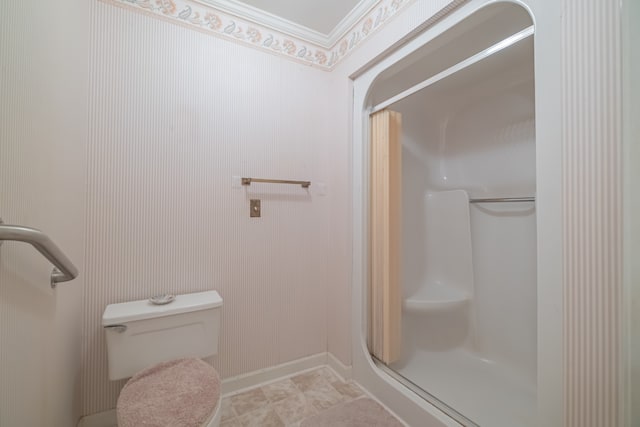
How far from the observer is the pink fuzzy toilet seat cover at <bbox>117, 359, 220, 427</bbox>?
82 cm

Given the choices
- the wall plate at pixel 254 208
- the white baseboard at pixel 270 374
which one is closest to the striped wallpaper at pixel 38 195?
the white baseboard at pixel 270 374

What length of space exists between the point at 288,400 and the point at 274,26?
235 cm

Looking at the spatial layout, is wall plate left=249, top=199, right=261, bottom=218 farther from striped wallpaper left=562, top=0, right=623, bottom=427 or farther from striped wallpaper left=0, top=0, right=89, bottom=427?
striped wallpaper left=562, top=0, right=623, bottom=427

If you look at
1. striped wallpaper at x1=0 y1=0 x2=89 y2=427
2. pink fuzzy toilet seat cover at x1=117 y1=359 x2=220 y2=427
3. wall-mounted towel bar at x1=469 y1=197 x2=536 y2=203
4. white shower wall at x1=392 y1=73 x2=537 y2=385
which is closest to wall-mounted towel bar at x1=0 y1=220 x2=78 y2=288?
striped wallpaper at x1=0 y1=0 x2=89 y2=427

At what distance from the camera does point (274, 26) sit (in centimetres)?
169

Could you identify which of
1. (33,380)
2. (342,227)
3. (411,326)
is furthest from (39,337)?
(411,326)

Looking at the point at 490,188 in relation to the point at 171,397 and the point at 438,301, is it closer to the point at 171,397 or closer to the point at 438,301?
the point at 438,301

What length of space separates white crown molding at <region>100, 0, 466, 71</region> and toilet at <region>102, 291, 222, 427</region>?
156 cm

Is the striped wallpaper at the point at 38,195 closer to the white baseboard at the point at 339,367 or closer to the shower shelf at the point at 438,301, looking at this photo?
the white baseboard at the point at 339,367

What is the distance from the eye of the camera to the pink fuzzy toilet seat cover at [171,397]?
82 centimetres

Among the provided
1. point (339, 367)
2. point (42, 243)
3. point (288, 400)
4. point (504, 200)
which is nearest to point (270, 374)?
point (288, 400)

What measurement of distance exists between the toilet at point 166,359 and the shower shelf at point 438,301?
144 cm

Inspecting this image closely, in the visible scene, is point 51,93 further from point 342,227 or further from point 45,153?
point 342,227

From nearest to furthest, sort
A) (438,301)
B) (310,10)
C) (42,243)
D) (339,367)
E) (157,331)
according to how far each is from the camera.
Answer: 1. (42,243)
2. (157,331)
3. (310,10)
4. (339,367)
5. (438,301)
